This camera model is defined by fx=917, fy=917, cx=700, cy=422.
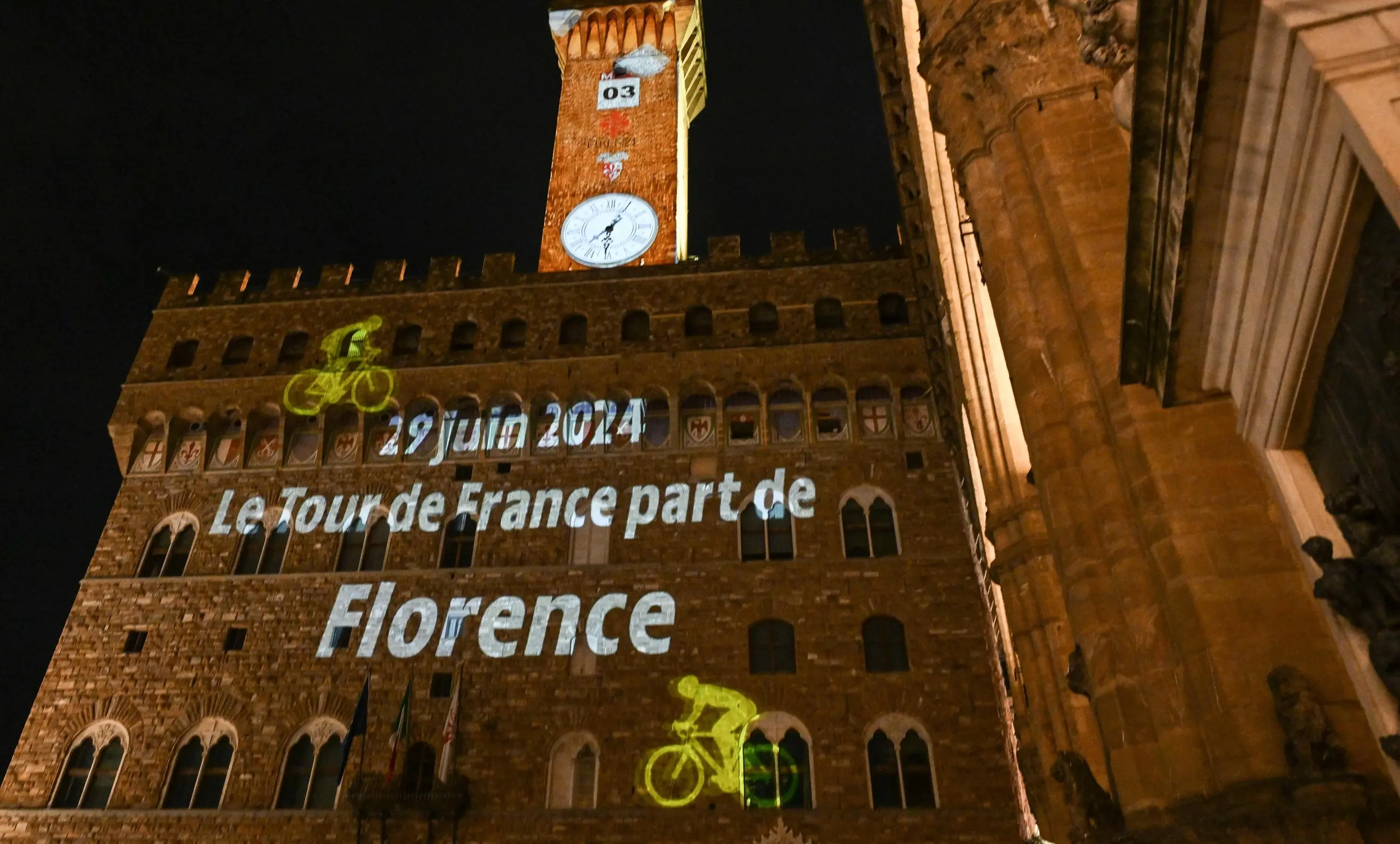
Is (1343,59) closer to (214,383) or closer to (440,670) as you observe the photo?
(440,670)

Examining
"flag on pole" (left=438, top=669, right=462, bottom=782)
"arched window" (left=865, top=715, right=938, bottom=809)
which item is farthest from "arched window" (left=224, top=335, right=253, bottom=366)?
"arched window" (left=865, top=715, right=938, bottom=809)

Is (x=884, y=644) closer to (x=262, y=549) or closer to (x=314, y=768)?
(x=314, y=768)

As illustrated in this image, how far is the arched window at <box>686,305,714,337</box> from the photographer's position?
1975 cm

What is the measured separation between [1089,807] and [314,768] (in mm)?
13687

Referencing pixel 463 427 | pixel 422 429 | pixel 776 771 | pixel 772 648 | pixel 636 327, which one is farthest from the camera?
pixel 636 327

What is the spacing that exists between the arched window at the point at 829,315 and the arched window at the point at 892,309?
782 millimetres

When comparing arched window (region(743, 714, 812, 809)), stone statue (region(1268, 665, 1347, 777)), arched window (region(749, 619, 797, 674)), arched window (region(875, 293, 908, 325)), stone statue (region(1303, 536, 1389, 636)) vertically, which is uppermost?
arched window (region(875, 293, 908, 325))

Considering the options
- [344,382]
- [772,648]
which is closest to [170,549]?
[344,382]

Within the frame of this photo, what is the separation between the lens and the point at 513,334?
66.9ft

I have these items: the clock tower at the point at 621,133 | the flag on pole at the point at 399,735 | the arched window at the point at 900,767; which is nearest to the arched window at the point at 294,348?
the clock tower at the point at 621,133

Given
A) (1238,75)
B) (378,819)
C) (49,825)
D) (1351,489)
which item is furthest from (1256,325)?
(49,825)

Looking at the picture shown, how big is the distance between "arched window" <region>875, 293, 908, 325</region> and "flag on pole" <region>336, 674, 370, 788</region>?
12.0 meters

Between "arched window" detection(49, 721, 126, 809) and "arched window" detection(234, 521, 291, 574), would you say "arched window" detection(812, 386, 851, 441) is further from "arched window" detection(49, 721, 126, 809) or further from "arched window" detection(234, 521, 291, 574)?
"arched window" detection(49, 721, 126, 809)

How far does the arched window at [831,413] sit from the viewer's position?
18.2 m
